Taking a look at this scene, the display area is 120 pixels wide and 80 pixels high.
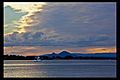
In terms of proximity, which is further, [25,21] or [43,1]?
[25,21]

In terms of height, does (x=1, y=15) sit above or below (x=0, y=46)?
above

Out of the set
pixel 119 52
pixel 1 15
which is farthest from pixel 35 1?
pixel 119 52

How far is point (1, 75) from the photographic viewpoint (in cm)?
159

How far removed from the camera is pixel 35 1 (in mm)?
1583

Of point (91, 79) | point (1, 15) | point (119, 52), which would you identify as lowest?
point (91, 79)

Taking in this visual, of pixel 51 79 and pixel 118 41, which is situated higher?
pixel 118 41

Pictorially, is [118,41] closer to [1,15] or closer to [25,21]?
[1,15]

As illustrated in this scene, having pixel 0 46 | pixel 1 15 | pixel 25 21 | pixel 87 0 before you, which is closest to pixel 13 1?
pixel 1 15

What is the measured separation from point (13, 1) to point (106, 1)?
413mm

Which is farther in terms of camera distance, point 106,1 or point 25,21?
point 25,21

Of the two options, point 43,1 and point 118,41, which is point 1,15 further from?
point 118,41

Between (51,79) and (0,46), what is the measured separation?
0.27 m

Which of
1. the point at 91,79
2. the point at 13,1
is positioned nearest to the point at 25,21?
the point at 13,1

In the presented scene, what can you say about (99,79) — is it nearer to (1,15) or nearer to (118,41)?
(118,41)
